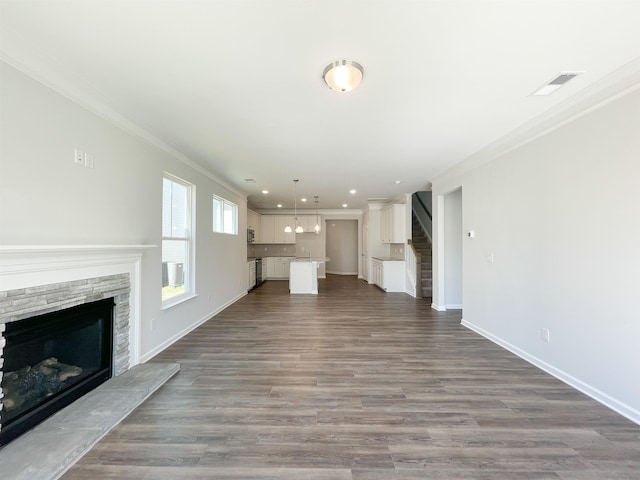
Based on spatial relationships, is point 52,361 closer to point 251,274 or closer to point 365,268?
point 251,274

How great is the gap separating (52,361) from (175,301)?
160 centimetres

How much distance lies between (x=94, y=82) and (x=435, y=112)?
2925 mm

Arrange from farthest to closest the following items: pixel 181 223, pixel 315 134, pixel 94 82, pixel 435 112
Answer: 1. pixel 181 223
2. pixel 315 134
3. pixel 435 112
4. pixel 94 82

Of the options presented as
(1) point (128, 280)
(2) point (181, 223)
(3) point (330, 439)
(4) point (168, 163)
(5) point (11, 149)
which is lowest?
(3) point (330, 439)

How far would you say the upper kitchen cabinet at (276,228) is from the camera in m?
9.91

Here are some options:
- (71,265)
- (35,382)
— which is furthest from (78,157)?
(35,382)

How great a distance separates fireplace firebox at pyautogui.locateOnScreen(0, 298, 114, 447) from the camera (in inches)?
71.1

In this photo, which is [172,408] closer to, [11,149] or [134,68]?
[11,149]

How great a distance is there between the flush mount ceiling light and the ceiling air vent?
1508 mm

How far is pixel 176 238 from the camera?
386 cm

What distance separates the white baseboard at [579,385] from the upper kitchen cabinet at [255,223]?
721cm

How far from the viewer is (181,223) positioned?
4035mm

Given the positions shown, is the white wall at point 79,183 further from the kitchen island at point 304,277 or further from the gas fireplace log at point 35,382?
the kitchen island at point 304,277

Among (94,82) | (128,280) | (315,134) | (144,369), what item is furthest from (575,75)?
(144,369)
